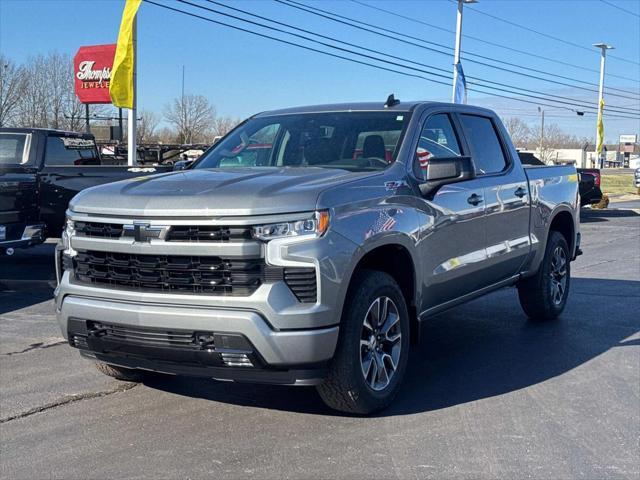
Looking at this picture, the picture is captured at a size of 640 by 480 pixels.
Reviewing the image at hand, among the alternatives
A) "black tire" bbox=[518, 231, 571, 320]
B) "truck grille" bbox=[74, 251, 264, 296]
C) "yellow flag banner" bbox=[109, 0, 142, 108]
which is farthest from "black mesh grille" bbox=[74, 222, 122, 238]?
"yellow flag banner" bbox=[109, 0, 142, 108]

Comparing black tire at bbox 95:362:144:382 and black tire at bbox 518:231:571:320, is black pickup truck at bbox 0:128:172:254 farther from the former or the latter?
black tire at bbox 518:231:571:320

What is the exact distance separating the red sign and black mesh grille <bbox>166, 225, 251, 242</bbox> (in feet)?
133

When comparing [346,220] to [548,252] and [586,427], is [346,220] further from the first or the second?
[548,252]

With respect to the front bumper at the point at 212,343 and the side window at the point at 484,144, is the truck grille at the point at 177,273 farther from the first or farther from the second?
the side window at the point at 484,144

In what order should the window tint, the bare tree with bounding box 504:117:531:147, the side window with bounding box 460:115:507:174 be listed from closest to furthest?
the side window with bounding box 460:115:507:174 < the window tint < the bare tree with bounding box 504:117:531:147

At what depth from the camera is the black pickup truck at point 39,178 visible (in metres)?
9.16

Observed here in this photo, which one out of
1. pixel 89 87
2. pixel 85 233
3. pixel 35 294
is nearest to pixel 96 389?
pixel 85 233

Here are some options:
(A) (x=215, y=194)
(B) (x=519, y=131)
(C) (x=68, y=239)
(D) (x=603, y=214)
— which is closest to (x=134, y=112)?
(C) (x=68, y=239)

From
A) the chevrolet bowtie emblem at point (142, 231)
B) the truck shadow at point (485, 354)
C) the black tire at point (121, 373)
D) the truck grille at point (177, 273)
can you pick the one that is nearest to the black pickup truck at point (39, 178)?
the black tire at point (121, 373)

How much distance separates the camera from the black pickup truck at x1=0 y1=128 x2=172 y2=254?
9164mm

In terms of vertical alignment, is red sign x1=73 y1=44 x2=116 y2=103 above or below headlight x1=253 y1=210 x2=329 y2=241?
above

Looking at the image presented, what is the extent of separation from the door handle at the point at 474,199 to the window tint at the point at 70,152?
7.03 meters

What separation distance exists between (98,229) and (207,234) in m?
0.79

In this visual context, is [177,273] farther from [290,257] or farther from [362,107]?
[362,107]
